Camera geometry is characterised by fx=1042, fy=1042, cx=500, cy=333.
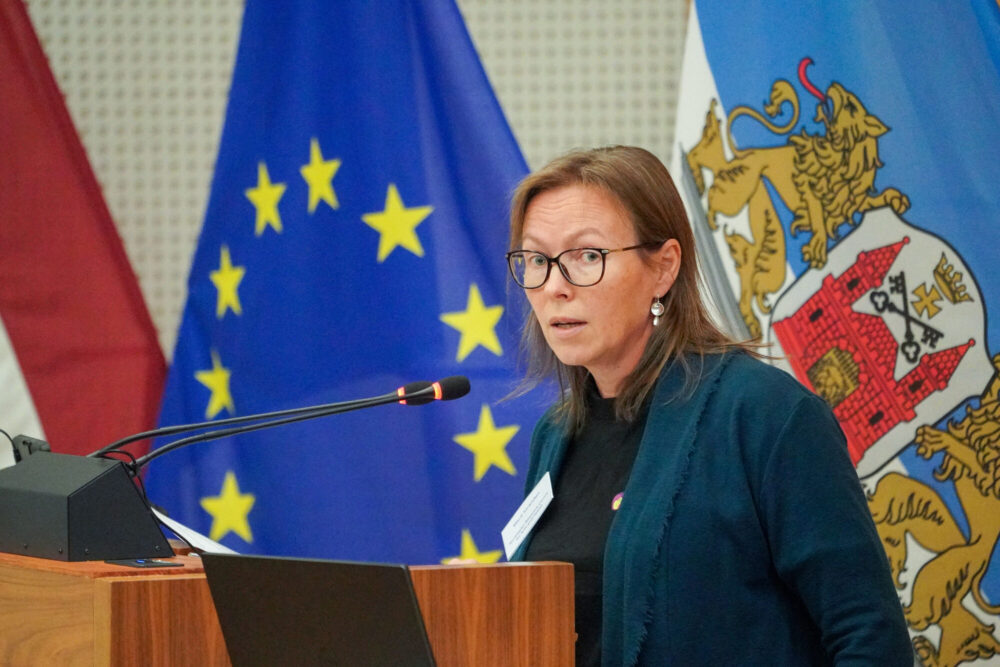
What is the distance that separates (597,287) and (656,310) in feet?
0.44

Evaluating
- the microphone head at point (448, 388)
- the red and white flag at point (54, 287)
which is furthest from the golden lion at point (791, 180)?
the red and white flag at point (54, 287)

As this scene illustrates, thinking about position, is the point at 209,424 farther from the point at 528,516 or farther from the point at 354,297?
the point at 354,297

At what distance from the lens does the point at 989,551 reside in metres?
2.06

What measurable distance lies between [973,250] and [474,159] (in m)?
1.34

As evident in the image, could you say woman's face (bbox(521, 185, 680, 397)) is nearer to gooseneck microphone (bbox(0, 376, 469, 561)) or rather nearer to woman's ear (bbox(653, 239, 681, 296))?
woman's ear (bbox(653, 239, 681, 296))

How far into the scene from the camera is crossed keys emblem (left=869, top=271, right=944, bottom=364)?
7.02 feet

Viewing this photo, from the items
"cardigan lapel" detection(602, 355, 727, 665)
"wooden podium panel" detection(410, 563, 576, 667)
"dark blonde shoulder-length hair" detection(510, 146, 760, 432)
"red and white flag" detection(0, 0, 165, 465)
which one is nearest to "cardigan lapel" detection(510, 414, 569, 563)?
"dark blonde shoulder-length hair" detection(510, 146, 760, 432)

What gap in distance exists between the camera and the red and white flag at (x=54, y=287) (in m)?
3.06

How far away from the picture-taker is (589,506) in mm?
1787

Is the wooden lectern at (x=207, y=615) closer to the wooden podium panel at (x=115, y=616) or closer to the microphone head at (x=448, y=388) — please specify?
the wooden podium panel at (x=115, y=616)

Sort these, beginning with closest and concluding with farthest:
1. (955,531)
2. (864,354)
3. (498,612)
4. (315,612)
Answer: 1. (315,612)
2. (498,612)
3. (955,531)
4. (864,354)

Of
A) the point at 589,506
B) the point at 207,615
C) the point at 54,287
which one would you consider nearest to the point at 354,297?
the point at 54,287

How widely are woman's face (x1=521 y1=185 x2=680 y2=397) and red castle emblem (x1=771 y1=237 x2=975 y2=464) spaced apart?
24.4 inches

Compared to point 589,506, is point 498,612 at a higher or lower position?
higher
